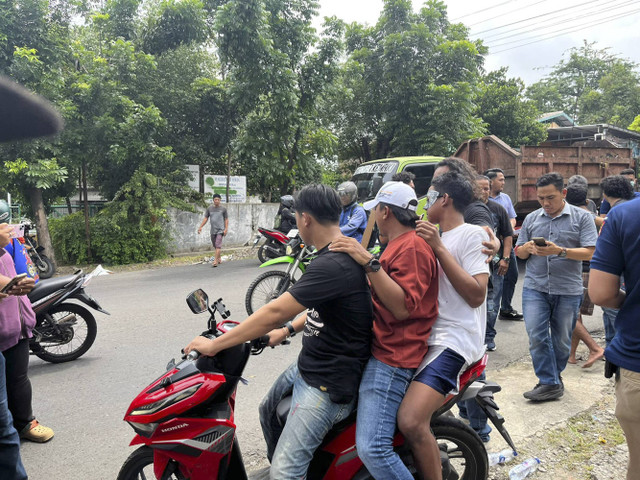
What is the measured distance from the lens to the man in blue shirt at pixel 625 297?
75.1 inches

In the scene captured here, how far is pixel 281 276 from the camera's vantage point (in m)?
5.83

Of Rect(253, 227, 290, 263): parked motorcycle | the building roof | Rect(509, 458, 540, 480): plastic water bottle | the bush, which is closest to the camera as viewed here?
Rect(509, 458, 540, 480): plastic water bottle

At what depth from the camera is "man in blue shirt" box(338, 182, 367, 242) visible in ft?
17.9

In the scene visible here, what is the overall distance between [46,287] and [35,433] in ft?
5.10

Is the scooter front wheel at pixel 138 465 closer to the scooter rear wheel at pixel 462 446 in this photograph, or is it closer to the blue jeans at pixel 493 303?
the scooter rear wheel at pixel 462 446

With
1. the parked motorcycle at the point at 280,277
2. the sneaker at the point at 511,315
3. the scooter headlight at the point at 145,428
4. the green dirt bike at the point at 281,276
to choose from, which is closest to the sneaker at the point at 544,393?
the green dirt bike at the point at 281,276

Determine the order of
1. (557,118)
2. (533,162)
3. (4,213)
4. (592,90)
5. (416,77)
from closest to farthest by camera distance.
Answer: (4,213) < (533,162) < (416,77) < (557,118) < (592,90)

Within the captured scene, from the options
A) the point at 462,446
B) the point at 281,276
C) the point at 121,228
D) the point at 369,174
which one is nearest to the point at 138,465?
the point at 462,446

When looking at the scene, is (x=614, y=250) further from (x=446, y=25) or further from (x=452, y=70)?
(x=446, y=25)

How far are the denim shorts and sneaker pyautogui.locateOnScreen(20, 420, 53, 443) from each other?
2629 mm

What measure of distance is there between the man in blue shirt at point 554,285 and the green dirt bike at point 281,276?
214cm

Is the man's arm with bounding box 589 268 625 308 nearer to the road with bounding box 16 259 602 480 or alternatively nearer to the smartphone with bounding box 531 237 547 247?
the smartphone with bounding box 531 237 547 247

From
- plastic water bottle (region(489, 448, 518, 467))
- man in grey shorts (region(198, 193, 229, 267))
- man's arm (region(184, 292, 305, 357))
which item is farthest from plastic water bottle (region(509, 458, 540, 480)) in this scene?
man in grey shorts (region(198, 193, 229, 267))

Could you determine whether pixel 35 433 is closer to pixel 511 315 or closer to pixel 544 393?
pixel 544 393
